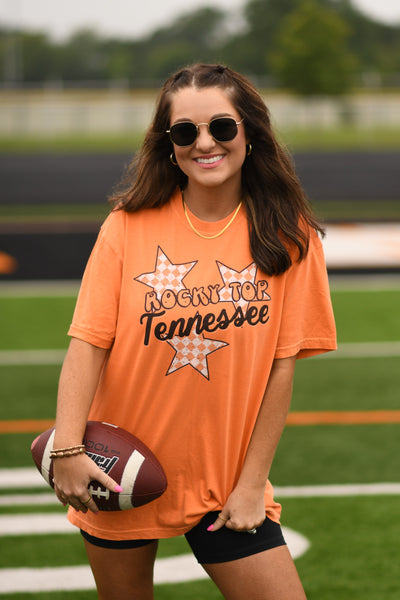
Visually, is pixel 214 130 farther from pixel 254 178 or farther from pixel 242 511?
pixel 242 511

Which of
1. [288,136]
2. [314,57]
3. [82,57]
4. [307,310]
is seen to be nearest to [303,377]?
[307,310]

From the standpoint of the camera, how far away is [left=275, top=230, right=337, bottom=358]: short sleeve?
2344 millimetres

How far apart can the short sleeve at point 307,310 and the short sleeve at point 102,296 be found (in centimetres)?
43

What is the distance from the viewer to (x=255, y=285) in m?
2.30

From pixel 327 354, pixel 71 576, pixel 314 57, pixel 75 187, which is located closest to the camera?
pixel 71 576

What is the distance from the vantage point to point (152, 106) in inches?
1964

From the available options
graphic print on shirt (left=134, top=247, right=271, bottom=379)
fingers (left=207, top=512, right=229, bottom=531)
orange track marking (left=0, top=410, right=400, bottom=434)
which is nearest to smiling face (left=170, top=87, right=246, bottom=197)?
graphic print on shirt (left=134, top=247, right=271, bottom=379)

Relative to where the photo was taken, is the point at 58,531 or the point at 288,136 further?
the point at 288,136

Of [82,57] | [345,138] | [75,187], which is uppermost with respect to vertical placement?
[82,57]

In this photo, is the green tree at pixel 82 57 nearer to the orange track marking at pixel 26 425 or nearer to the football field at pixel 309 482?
the football field at pixel 309 482

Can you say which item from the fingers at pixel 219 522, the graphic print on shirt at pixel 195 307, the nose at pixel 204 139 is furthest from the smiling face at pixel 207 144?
the fingers at pixel 219 522

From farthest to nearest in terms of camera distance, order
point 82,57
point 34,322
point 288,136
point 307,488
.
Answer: point 82,57
point 288,136
point 34,322
point 307,488

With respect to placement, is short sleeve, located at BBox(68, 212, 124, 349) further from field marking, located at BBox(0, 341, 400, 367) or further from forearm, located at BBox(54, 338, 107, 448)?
field marking, located at BBox(0, 341, 400, 367)

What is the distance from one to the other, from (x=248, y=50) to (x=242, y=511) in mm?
70056
